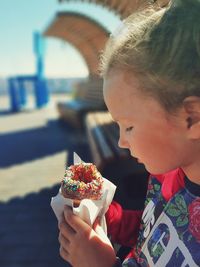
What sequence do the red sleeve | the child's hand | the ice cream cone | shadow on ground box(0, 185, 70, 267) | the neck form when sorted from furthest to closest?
shadow on ground box(0, 185, 70, 267) → the red sleeve → the ice cream cone → the child's hand → the neck

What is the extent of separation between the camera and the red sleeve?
1667 millimetres

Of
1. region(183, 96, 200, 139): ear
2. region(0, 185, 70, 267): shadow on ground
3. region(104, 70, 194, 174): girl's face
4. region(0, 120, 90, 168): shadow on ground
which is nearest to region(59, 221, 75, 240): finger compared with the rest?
region(104, 70, 194, 174): girl's face

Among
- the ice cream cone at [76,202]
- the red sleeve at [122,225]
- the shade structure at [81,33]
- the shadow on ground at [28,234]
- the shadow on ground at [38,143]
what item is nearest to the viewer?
the ice cream cone at [76,202]

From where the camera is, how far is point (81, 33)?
14.4 meters

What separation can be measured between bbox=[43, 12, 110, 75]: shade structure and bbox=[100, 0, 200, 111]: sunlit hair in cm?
→ 1066

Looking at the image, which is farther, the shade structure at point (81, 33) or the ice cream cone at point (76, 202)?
the shade structure at point (81, 33)

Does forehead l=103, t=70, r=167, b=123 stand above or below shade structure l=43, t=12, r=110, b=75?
above

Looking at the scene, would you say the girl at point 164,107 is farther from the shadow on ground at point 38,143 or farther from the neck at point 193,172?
the shadow on ground at point 38,143

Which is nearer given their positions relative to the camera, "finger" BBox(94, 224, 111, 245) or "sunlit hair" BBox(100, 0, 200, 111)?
"sunlit hair" BBox(100, 0, 200, 111)

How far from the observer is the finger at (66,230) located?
1.44m

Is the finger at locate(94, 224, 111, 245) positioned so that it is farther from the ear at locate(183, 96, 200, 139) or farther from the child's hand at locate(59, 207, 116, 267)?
the ear at locate(183, 96, 200, 139)

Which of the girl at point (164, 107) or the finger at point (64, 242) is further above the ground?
the girl at point (164, 107)

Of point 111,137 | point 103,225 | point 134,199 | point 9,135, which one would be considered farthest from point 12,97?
point 103,225

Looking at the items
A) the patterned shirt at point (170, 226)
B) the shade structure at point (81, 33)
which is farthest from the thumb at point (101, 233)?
the shade structure at point (81, 33)
